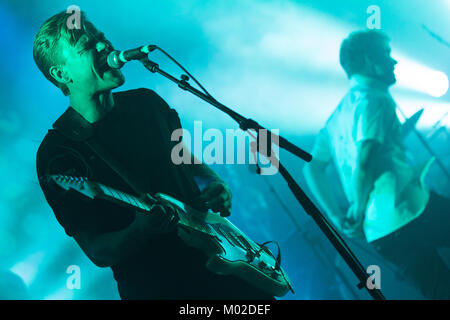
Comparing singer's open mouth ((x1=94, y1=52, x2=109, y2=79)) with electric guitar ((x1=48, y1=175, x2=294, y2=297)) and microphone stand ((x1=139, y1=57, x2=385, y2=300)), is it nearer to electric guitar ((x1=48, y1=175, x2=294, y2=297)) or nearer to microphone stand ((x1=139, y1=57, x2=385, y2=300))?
microphone stand ((x1=139, y1=57, x2=385, y2=300))

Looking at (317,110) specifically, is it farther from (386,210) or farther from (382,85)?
(386,210)

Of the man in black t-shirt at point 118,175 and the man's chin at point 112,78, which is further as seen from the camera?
the man's chin at point 112,78

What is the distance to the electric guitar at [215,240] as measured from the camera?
122 centimetres

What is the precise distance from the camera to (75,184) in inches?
47.2

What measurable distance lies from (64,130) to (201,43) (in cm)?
289

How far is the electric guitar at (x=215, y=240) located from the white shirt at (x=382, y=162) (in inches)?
78.9

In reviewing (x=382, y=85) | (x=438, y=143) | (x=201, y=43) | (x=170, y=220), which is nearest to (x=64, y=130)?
(x=170, y=220)

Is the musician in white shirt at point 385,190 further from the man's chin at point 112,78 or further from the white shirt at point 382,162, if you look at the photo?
the man's chin at point 112,78

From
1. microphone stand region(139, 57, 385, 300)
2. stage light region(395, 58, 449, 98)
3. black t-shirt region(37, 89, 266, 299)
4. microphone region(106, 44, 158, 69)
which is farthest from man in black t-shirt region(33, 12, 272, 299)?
stage light region(395, 58, 449, 98)

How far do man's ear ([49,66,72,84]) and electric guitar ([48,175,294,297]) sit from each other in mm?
793

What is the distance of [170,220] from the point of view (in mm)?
1340

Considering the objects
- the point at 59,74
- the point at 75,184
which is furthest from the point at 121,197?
the point at 59,74

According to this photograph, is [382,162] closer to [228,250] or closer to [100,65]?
[228,250]

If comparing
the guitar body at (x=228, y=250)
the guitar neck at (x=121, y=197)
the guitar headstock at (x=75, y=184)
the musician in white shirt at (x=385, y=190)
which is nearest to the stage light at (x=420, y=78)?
the musician in white shirt at (x=385, y=190)
